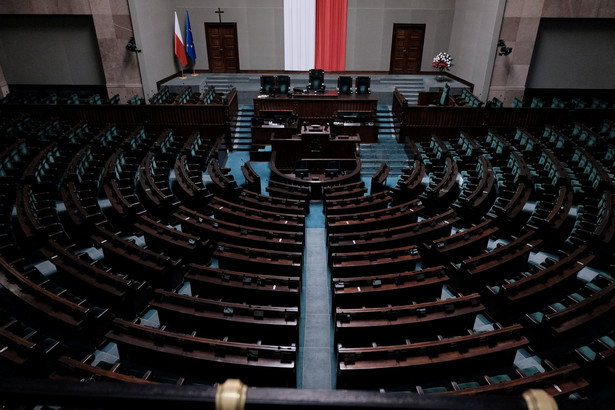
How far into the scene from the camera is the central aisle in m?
4.67

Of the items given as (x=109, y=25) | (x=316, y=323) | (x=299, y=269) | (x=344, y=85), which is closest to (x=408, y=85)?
(x=344, y=85)

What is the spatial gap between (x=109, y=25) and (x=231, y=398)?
15.7 meters

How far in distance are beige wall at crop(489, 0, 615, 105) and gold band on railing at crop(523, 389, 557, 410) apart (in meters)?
15.0

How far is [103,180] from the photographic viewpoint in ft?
27.1

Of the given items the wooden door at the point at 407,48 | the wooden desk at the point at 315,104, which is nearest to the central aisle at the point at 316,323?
the wooden desk at the point at 315,104

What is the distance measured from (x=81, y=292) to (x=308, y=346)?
3.35 meters

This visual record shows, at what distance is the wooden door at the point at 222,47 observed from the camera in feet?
52.9

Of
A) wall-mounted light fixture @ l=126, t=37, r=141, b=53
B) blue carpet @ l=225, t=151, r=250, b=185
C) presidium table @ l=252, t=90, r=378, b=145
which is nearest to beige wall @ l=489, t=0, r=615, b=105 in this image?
presidium table @ l=252, t=90, r=378, b=145

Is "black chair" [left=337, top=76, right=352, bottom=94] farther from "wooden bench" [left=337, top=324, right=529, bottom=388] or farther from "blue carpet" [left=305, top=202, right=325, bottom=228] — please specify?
"wooden bench" [left=337, top=324, right=529, bottom=388]

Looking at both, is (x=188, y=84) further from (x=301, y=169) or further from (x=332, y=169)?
(x=332, y=169)

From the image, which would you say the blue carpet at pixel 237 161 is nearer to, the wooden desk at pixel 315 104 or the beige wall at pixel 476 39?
the wooden desk at pixel 315 104

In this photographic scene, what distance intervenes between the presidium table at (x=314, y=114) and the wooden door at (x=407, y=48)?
4.36 meters

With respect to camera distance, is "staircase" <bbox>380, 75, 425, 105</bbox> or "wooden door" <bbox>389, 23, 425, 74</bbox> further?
"wooden door" <bbox>389, 23, 425, 74</bbox>

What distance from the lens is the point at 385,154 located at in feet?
39.1
